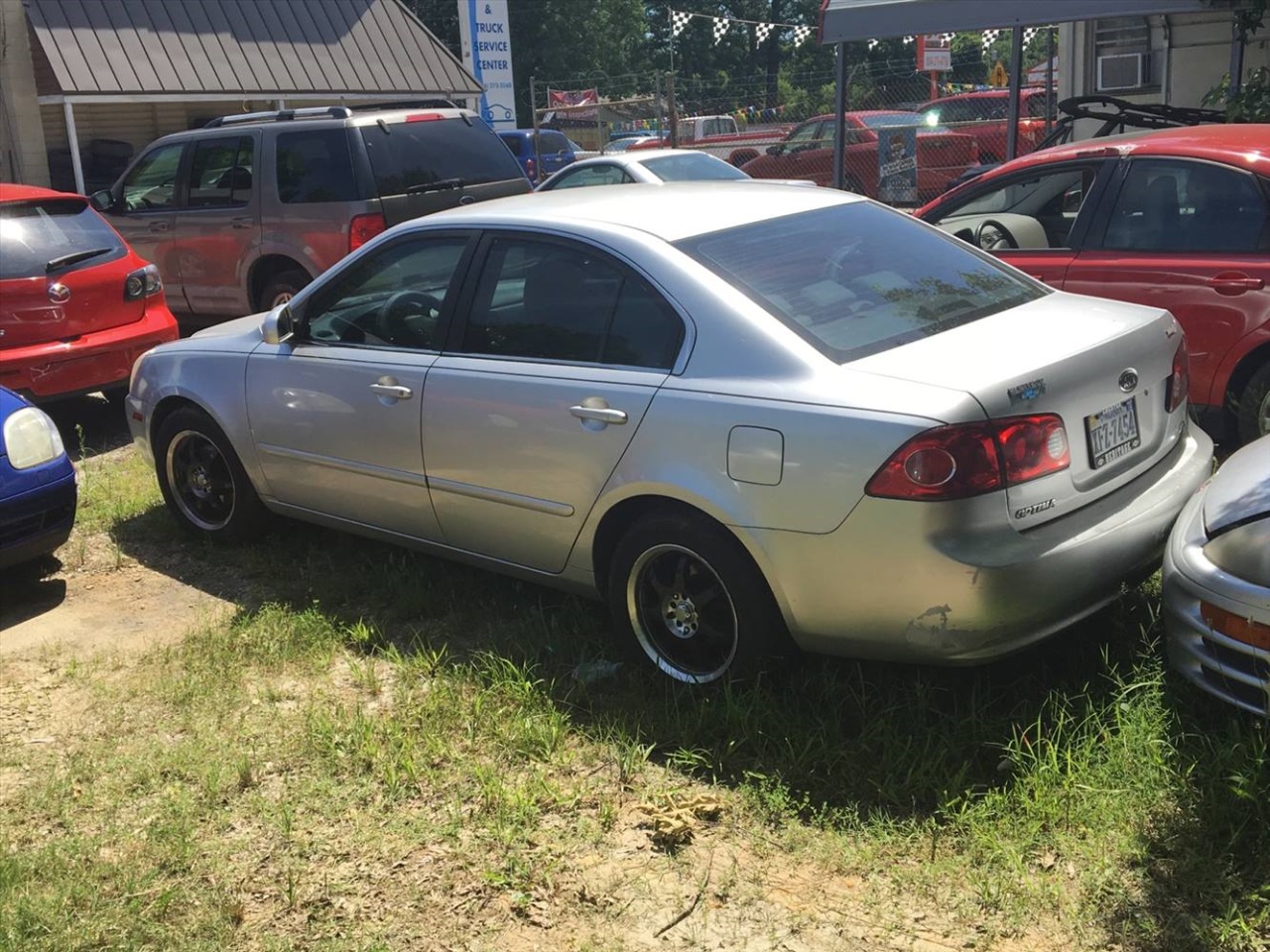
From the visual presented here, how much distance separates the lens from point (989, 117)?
71.8ft

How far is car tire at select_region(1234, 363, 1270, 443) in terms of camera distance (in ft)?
18.8

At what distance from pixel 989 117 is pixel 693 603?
1978 centimetres

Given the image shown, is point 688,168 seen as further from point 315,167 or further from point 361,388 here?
point 361,388

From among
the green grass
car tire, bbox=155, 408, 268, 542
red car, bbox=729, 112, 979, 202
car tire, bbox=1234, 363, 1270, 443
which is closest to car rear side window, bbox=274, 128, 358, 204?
car tire, bbox=155, 408, 268, 542

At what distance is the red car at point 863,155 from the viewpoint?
1866 cm

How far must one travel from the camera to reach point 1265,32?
479 inches

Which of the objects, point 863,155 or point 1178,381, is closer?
point 1178,381

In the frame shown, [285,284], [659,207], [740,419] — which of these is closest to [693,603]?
[740,419]

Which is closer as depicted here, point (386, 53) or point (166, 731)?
point (166, 731)

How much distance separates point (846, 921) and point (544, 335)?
2235 millimetres

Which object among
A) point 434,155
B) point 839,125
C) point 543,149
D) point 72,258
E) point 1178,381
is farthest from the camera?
point 543,149

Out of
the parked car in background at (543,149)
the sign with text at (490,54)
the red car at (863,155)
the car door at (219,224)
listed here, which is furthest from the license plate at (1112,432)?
the sign with text at (490,54)

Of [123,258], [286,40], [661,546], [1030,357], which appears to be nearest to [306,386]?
[661,546]

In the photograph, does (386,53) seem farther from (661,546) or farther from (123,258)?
(661,546)
